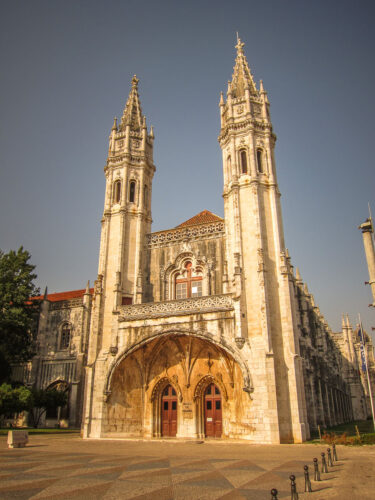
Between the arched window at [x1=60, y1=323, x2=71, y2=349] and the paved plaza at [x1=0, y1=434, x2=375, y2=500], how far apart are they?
17.8m

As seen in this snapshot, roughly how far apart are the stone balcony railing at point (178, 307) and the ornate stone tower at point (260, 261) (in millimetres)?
937

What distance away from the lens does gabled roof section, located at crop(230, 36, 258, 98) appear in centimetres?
3062

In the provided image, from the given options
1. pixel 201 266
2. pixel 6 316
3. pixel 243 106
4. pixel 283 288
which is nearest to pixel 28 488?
pixel 283 288

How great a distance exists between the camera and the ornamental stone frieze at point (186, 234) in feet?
91.9

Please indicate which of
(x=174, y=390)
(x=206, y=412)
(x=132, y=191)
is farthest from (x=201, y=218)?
(x=206, y=412)

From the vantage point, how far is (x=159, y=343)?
25.3 meters

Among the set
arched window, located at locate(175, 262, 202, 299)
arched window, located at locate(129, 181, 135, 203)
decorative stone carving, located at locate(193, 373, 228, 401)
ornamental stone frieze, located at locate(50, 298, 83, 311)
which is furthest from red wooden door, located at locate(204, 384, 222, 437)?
arched window, located at locate(129, 181, 135, 203)

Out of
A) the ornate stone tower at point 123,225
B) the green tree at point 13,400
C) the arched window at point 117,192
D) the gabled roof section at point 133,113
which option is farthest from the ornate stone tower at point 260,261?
the green tree at point 13,400

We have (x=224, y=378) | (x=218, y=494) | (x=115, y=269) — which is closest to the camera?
(x=218, y=494)

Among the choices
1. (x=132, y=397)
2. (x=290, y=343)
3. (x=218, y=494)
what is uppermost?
(x=290, y=343)

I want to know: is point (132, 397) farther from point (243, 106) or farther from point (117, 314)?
point (243, 106)

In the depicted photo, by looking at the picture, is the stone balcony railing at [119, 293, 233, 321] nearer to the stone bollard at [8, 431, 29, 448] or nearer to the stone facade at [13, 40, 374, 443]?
the stone facade at [13, 40, 374, 443]

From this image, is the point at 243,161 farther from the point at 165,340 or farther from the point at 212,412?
the point at 212,412

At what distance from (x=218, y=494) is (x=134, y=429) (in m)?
17.5
